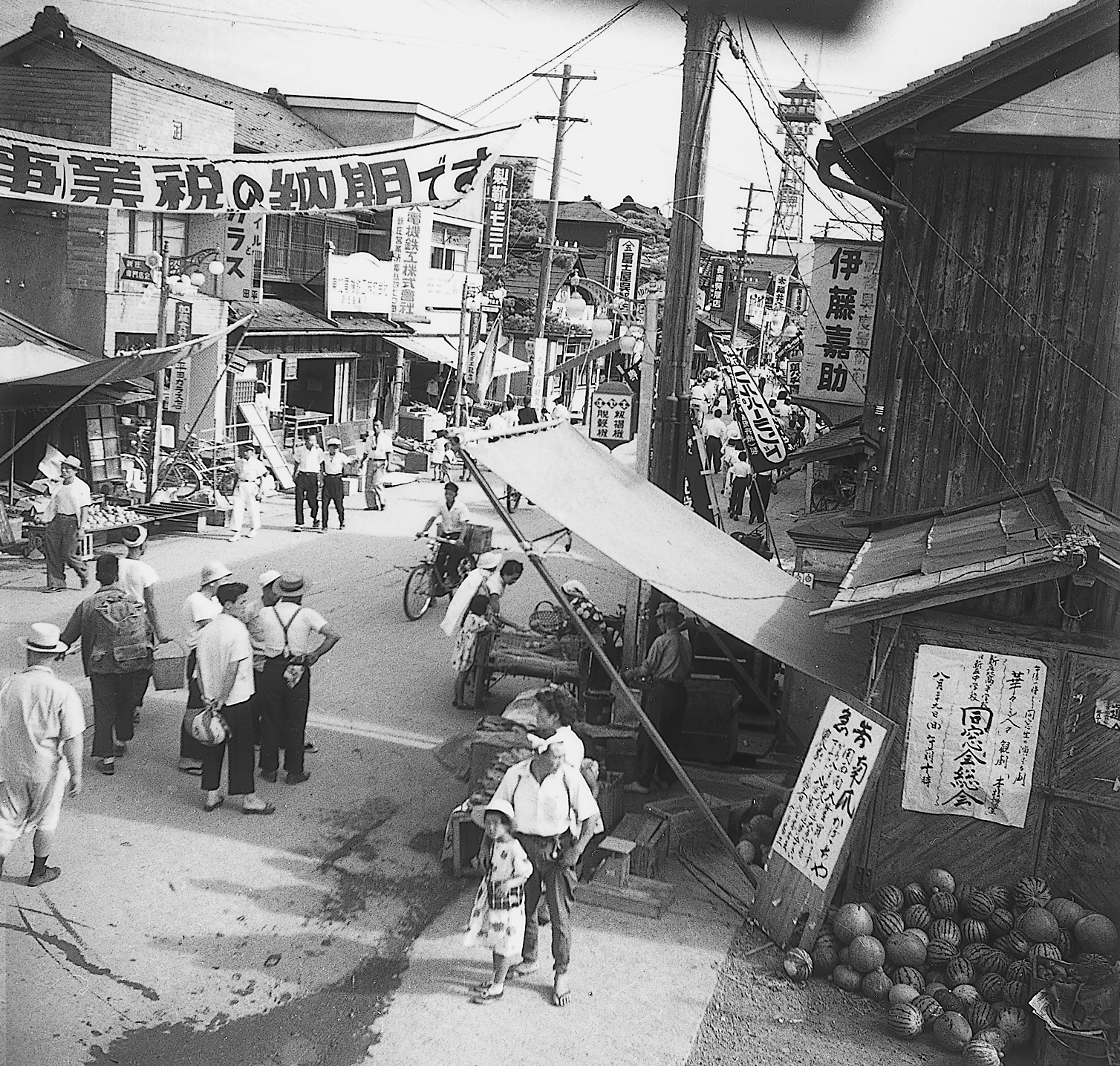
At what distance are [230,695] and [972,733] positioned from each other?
18.7 ft

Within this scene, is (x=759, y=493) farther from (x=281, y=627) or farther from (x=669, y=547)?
(x=281, y=627)

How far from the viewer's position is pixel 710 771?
35.2 feet

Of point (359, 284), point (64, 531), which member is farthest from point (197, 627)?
point (359, 284)

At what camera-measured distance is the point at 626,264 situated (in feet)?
153

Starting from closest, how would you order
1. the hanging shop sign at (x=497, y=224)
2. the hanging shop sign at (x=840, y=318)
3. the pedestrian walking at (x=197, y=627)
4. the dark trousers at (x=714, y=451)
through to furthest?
the pedestrian walking at (x=197, y=627), the hanging shop sign at (x=840, y=318), the dark trousers at (x=714, y=451), the hanging shop sign at (x=497, y=224)

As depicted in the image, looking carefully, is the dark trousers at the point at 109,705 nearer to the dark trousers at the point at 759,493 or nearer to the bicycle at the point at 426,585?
the bicycle at the point at 426,585

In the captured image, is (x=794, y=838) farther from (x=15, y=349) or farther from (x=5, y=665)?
(x=15, y=349)

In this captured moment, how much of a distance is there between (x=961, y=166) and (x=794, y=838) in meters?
6.36

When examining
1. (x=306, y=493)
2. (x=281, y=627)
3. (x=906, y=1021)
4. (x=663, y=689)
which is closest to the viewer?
(x=906, y=1021)

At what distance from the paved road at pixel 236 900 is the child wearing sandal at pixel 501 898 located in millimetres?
717

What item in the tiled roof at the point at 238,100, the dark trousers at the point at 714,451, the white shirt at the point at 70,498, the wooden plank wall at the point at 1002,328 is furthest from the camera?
the dark trousers at the point at 714,451

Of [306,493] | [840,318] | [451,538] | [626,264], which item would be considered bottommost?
[306,493]

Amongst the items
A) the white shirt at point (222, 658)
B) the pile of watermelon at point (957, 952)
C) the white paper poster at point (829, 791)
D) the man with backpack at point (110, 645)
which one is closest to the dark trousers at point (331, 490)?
the man with backpack at point (110, 645)

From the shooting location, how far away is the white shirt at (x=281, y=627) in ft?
30.9
